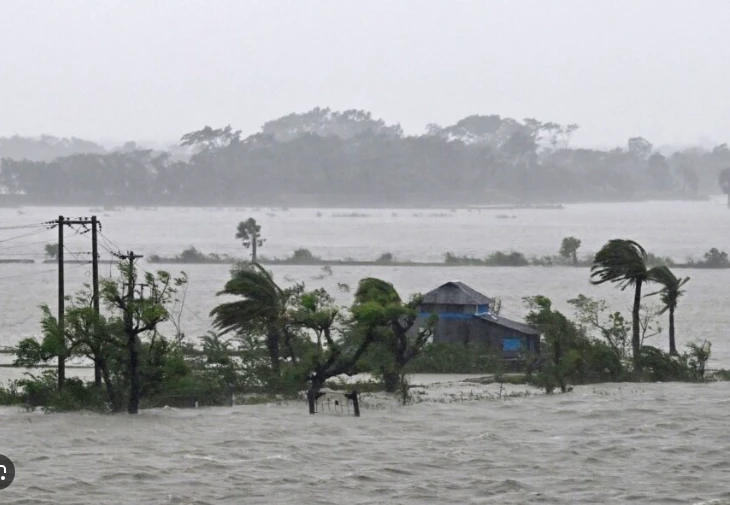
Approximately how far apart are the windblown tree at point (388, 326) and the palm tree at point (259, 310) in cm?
171

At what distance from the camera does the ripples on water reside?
813 inches

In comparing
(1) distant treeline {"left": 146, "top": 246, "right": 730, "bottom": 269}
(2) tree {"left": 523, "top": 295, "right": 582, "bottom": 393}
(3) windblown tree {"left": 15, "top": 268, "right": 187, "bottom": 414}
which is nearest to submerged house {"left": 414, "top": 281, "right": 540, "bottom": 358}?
(2) tree {"left": 523, "top": 295, "right": 582, "bottom": 393}

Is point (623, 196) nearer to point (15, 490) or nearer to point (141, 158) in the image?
point (141, 158)

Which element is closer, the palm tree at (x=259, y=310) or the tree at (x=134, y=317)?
the tree at (x=134, y=317)

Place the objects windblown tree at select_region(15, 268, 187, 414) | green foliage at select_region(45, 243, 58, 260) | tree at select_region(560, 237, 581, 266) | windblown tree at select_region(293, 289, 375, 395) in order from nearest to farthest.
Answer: windblown tree at select_region(15, 268, 187, 414), windblown tree at select_region(293, 289, 375, 395), tree at select_region(560, 237, 581, 266), green foliage at select_region(45, 243, 58, 260)

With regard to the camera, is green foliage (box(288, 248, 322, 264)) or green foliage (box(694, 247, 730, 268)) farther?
green foliage (box(288, 248, 322, 264))

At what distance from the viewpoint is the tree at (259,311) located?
3006 centimetres

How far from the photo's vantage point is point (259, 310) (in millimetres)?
30062

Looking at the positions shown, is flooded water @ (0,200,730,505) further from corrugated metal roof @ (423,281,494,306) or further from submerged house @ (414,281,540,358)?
corrugated metal roof @ (423,281,494,306)

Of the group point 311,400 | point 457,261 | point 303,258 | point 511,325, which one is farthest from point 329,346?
point 303,258

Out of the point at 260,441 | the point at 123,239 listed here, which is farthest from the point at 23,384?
the point at 123,239

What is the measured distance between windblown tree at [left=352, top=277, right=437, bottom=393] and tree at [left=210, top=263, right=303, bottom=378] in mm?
1688

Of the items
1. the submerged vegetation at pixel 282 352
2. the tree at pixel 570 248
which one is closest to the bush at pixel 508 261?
the tree at pixel 570 248

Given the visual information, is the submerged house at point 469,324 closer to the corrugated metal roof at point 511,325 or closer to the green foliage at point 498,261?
the corrugated metal roof at point 511,325
